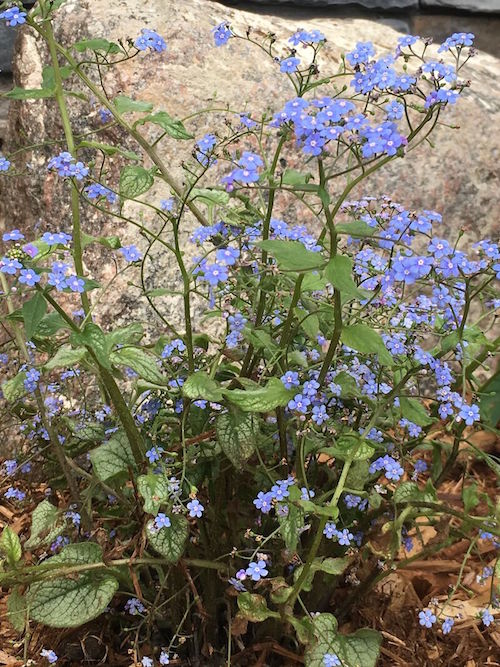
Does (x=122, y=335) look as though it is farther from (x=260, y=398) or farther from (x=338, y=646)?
(x=338, y=646)

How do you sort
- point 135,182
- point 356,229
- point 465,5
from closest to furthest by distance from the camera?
point 356,229 < point 135,182 < point 465,5

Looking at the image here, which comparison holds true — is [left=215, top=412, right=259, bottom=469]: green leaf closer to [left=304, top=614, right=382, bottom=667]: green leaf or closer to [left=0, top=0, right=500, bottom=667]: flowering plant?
[left=0, top=0, right=500, bottom=667]: flowering plant

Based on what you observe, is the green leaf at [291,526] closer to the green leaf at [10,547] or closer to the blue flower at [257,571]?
the blue flower at [257,571]

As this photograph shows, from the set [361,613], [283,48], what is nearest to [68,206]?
[283,48]

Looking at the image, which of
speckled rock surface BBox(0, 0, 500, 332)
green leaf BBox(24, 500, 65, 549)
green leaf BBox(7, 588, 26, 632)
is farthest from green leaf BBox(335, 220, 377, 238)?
speckled rock surface BBox(0, 0, 500, 332)

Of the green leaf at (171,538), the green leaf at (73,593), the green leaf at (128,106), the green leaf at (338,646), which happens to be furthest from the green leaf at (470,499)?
the green leaf at (128,106)

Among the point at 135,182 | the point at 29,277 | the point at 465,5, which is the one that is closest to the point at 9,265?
the point at 29,277
